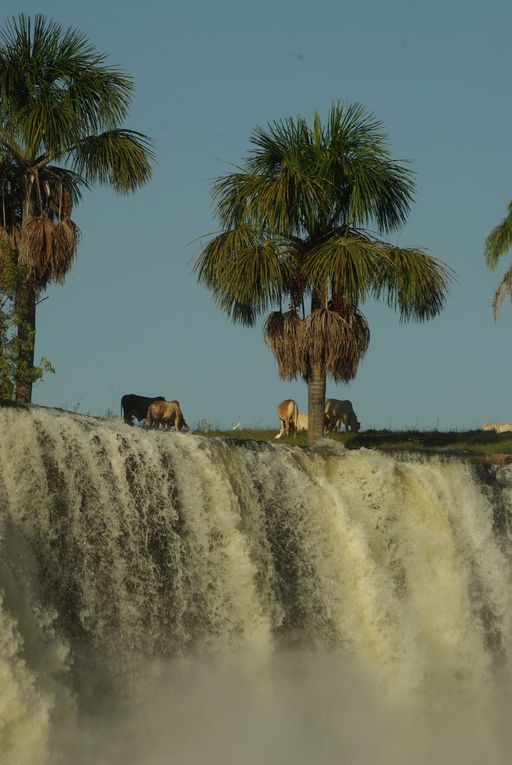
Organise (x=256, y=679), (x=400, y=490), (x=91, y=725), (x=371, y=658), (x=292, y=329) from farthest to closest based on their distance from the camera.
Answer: (x=292, y=329) → (x=400, y=490) → (x=371, y=658) → (x=256, y=679) → (x=91, y=725)

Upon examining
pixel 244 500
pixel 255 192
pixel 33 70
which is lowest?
pixel 244 500

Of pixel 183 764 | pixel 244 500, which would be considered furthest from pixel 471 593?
pixel 183 764

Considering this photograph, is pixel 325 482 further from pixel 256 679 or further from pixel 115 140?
pixel 115 140

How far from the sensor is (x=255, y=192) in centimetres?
3161

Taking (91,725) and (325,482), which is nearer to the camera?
(91,725)

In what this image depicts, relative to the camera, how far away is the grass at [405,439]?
1366 inches

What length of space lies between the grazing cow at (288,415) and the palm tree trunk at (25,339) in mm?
8861

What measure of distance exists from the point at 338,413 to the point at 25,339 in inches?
466

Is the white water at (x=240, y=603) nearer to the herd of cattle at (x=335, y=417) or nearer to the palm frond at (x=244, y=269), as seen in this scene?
the palm frond at (x=244, y=269)

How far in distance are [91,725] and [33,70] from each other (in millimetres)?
17603

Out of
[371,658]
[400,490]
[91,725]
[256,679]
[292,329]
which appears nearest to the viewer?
[91,725]

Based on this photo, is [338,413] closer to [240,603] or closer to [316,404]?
[316,404]

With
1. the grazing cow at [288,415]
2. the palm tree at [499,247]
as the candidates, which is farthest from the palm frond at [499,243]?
the grazing cow at [288,415]

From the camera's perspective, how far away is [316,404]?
31.4 metres
